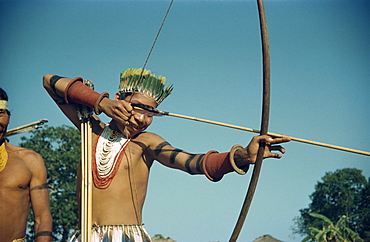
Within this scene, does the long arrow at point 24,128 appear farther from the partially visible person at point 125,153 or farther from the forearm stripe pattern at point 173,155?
the forearm stripe pattern at point 173,155

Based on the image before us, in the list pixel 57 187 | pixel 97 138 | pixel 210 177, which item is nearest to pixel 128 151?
pixel 97 138

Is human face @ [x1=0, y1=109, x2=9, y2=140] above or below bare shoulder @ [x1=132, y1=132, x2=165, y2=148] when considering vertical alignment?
above

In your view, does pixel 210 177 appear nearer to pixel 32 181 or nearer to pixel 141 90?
pixel 141 90

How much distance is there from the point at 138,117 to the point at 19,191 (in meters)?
1.05

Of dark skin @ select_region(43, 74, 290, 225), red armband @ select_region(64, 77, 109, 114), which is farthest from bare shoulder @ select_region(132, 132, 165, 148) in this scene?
red armband @ select_region(64, 77, 109, 114)

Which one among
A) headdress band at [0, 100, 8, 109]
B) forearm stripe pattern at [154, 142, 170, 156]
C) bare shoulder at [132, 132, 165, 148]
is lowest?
forearm stripe pattern at [154, 142, 170, 156]

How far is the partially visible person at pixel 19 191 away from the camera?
3.86 metres

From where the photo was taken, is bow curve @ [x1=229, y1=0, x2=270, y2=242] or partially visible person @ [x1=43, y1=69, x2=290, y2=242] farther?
partially visible person @ [x1=43, y1=69, x2=290, y2=242]

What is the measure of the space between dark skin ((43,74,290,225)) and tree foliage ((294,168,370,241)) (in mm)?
20360

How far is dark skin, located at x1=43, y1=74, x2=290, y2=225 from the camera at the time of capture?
378 centimetres

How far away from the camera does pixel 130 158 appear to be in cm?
400

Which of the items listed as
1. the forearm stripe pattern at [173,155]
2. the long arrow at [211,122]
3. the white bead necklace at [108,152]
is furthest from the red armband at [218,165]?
the white bead necklace at [108,152]

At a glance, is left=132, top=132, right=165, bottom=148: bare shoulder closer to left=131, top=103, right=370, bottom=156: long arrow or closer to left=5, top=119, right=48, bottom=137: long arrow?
left=131, top=103, right=370, bottom=156: long arrow

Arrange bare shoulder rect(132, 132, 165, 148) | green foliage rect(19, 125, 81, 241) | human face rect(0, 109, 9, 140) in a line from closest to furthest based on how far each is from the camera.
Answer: human face rect(0, 109, 9, 140), bare shoulder rect(132, 132, 165, 148), green foliage rect(19, 125, 81, 241)
